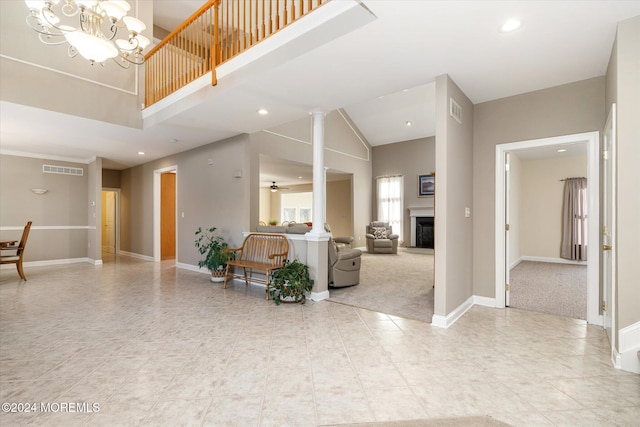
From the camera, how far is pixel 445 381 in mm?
2025

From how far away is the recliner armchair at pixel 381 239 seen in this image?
8.62 meters

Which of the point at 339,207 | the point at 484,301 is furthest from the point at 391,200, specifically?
the point at 484,301

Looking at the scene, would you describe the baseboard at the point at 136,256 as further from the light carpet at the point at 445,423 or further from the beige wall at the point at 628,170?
the beige wall at the point at 628,170

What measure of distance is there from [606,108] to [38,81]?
658 cm

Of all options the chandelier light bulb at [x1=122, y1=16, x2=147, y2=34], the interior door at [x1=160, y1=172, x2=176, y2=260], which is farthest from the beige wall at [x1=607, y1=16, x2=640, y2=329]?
the interior door at [x1=160, y1=172, x2=176, y2=260]

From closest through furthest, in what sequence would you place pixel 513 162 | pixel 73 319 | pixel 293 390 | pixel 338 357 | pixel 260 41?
pixel 293 390, pixel 338 357, pixel 260 41, pixel 73 319, pixel 513 162

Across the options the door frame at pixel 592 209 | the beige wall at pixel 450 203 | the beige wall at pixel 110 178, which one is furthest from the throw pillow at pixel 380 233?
the beige wall at pixel 110 178

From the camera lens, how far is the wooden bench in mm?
4301

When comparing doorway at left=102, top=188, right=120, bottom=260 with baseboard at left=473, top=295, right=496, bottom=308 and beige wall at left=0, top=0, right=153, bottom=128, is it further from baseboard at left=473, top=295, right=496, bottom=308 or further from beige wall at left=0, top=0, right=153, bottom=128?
baseboard at left=473, top=295, right=496, bottom=308

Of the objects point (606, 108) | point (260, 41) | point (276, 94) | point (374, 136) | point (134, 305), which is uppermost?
point (374, 136)

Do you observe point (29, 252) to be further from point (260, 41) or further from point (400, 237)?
point (400, 237)

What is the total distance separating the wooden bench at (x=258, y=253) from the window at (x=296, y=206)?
7701 mm

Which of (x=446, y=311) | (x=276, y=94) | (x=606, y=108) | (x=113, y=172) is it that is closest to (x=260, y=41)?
(x=276, y=94)

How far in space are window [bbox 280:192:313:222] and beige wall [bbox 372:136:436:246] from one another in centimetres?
373
